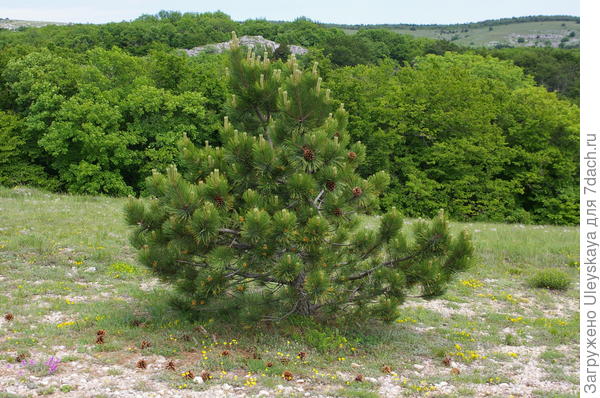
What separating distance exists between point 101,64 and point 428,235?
4051cm

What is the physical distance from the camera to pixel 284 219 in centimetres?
777

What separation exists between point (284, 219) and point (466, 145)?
34.6 m

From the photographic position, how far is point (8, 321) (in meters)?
9.32

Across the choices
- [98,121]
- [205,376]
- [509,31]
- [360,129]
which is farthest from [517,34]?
[205,376]

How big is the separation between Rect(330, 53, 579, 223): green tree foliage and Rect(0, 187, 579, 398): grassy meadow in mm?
26334

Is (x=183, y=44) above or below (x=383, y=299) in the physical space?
above

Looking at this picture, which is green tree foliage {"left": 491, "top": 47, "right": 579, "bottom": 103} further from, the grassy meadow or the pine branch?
Result: the pine branch

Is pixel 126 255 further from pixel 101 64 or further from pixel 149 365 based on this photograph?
pixel 101 64

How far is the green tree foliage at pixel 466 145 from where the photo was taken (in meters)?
39.9

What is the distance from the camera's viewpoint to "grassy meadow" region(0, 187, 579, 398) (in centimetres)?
739

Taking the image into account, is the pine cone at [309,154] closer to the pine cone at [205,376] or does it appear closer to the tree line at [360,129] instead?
the pine cone at [205,376]

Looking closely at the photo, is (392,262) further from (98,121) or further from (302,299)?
A: (98,121)
